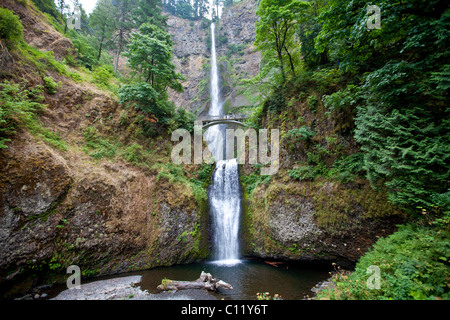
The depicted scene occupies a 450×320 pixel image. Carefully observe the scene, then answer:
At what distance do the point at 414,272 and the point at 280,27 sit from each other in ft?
47.7

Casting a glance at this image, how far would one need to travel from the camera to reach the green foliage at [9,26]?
8109 mm

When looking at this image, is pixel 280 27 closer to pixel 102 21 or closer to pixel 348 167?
pixel 348 167

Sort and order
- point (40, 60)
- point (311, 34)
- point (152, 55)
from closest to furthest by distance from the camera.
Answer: point (40, 60) → point (311, 34) → point (152, 55)

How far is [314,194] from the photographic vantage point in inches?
344

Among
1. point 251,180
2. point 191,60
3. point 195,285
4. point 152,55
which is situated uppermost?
point 191,60

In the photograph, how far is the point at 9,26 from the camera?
27.6 feet

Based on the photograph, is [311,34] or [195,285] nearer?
[195,285]

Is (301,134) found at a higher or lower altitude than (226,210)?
higher

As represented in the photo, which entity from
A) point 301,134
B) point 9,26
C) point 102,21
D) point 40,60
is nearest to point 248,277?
point 301,134

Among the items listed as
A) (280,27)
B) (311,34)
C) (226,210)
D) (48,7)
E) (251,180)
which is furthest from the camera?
(48,7)

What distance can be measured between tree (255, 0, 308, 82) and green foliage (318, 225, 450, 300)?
1161 cm

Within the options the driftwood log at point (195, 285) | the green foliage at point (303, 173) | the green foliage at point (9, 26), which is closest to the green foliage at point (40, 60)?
the green foliage at point (9, 26)

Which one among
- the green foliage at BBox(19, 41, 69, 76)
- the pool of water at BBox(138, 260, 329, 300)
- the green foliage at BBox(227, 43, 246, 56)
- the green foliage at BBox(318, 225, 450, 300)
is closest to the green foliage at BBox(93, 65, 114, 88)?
the green foliage at BBox(19, 41, 69, 76)

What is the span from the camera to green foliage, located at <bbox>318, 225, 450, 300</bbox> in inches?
125
